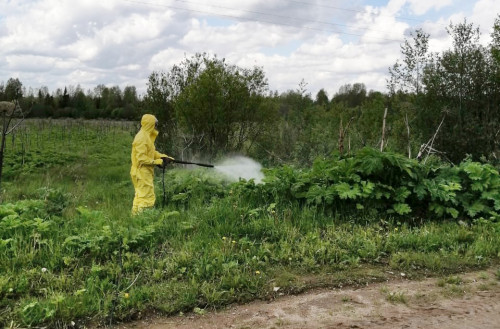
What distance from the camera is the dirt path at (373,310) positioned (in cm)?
424

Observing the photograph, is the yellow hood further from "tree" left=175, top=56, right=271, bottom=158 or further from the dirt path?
"tree" left=175, top=56, right=271, bottom=158

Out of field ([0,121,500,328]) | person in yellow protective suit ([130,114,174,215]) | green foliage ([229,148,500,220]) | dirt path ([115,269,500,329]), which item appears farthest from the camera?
person in yellow protective suit ([130,114,174,215])

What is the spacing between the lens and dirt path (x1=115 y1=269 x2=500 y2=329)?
424cm

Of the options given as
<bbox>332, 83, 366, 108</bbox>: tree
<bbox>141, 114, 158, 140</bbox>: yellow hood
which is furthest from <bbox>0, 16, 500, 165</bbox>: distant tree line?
<bbox>332, 83, 366, 108</bbox>: tree

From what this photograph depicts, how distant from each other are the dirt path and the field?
190 mm

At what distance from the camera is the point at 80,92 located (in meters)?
47.4

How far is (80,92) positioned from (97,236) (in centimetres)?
4556

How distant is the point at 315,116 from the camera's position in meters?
19.3

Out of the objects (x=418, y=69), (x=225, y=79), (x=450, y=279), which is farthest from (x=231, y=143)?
(x=450, y=279)

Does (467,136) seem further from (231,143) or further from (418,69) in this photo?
(231,143)

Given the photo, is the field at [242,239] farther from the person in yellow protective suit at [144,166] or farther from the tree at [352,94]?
the tree at [352,94]

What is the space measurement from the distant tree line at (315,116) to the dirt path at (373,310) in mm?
5547

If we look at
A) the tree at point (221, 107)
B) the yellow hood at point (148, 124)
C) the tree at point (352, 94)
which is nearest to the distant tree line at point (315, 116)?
the tree at point (221, 107)

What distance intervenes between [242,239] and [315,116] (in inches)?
551
